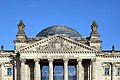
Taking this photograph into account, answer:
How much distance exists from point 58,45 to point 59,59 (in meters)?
2.43

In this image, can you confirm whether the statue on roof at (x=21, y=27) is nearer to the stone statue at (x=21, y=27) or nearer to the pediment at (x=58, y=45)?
the stone statue at (x=21, y=27)

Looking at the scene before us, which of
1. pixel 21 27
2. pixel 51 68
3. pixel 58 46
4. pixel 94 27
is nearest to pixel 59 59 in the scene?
pixel 51 68

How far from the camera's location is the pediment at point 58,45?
6562cm

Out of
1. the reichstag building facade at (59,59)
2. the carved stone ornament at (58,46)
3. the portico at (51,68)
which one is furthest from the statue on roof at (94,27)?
the portico at (51,68)

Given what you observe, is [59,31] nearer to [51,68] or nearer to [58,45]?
[58,45]

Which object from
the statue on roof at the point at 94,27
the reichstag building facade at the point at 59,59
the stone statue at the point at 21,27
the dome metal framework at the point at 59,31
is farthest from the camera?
the dome metal framework at the point at 59,31

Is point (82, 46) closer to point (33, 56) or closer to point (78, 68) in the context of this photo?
point (78, 68)

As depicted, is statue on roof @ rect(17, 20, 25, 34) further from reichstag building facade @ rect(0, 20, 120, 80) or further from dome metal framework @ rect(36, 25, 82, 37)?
dome metal framework @ rect(36, 25, 82, 37)

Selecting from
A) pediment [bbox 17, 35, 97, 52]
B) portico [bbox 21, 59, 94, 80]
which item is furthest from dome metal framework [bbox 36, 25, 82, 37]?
pediment [bbox 17, 35, 97, 52]

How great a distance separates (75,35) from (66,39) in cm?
1095

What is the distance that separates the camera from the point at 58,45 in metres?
65.6

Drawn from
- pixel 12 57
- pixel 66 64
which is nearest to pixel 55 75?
pixel 66 64

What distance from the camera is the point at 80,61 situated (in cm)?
6569

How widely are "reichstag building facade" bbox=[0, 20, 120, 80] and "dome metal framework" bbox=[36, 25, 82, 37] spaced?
246 inches
